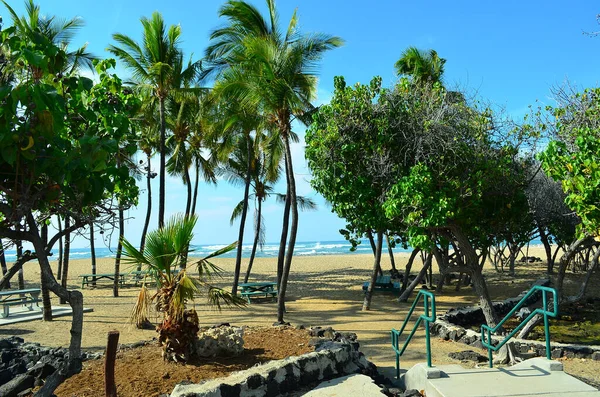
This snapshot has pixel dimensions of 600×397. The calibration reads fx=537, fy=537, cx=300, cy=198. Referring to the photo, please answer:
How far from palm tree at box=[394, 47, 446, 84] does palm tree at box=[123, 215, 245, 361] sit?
632 inches

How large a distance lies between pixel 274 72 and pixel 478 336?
7.65m

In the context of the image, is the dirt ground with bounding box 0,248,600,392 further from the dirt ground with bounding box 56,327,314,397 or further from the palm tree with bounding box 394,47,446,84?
the palm tree with bounding box 394,47,446,84

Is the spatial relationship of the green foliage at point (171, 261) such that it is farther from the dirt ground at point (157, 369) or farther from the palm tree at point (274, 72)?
the palm tree at point (274, 72)

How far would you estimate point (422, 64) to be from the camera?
2177 centimetres

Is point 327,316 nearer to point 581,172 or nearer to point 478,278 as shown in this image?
point 478,278

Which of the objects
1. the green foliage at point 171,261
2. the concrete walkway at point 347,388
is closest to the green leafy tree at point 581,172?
the concrete walkway at point 347,388

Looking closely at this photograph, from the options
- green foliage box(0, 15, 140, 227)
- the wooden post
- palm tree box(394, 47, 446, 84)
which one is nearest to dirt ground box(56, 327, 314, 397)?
the wooden post

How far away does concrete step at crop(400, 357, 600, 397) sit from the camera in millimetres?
5570

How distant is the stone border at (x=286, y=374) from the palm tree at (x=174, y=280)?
100cm

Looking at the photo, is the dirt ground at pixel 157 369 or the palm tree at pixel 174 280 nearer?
the dirt ground at pixel 157 369

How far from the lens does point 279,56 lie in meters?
13.4

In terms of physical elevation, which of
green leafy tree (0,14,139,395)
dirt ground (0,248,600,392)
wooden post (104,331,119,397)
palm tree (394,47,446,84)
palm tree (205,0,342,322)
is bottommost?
dirt ground (0,248,600,392)

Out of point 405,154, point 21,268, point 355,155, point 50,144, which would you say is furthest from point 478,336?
point 21,268

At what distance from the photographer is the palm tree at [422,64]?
→ 2130 centimetres
